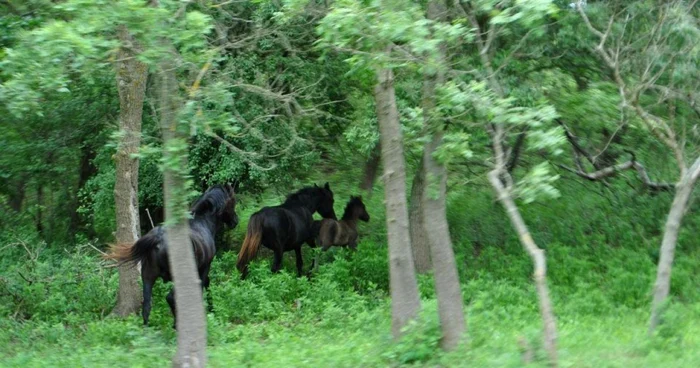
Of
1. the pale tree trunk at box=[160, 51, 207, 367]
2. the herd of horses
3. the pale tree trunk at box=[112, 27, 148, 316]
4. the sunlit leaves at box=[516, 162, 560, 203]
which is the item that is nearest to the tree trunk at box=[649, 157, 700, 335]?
the sunlit leaves at box=[516, 162, 560, 203]

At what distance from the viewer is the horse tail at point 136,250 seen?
12562 millimetres

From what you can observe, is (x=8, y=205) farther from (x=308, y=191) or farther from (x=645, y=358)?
(x=645, y=358)

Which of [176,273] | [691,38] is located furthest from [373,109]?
[176,273]

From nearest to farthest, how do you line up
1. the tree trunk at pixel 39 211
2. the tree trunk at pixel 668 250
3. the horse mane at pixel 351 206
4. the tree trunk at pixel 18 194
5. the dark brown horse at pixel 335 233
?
1. the tree trunk at pixel 668 250
2. the dark brown horse at pixel 335 233
3. the horse mane at pixel 351 206
4. the tree trunk at pixel 18 194
5. the tree trunk at pixel 39 211

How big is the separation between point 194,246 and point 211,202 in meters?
0.95

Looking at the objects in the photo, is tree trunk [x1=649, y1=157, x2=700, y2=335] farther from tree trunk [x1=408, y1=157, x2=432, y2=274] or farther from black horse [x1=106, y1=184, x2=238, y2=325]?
black horse [x1=106, y1=184, x2=238, y2=325]

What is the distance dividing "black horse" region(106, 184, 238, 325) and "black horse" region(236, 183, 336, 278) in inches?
33.4

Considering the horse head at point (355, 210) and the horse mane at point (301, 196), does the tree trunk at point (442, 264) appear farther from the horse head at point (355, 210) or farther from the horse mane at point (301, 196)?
the horse head at point (355, 210)

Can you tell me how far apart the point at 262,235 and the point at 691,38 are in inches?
331

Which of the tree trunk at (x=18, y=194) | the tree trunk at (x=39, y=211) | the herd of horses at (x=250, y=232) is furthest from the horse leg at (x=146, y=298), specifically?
the tree trunk at (x=39, y=211)

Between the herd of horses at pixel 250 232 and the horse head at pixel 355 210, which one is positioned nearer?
the herd of horses at pixel 250 232

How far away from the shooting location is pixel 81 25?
799 cm

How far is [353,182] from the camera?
20188 millimetres

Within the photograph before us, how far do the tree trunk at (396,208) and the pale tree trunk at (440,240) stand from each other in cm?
30
